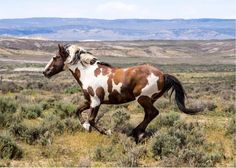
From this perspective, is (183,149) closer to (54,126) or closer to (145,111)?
(145,111)

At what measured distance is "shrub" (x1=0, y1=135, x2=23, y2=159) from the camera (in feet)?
30.3

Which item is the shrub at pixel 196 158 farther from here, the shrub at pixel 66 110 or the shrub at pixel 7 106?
the shrub at pixel 7 106

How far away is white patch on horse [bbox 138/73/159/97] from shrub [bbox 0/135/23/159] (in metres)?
2.73

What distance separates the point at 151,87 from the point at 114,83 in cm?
82

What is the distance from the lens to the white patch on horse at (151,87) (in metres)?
10.3

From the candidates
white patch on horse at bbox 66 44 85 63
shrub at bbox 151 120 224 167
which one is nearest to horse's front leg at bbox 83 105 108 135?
white patch on horse at bbox 66 44 85 63

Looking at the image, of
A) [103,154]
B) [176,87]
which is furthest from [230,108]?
[103,154]

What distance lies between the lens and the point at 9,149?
927 centimetres

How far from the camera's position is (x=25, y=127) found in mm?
11320

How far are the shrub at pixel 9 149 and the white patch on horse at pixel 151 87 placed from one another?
8.96ft

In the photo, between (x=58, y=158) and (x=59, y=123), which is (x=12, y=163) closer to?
(x=58, y=158)

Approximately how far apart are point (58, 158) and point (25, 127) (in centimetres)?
220

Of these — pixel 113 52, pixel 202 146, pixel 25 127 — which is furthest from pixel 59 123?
pixel 113 52

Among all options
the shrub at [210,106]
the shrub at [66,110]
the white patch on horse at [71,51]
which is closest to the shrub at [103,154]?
the white patch on horse at [71,51]
